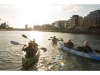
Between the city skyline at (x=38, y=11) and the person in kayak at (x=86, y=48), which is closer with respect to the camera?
the city skyline at (x=38, y=11)

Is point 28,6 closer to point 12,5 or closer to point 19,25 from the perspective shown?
point 12,5

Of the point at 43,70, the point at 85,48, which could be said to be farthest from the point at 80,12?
the point at 43,70

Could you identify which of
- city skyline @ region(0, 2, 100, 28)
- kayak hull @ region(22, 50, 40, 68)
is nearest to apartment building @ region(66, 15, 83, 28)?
city skyline @ region(0, 2, 100, 28)

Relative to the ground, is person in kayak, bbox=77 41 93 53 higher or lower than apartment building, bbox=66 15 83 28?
lower

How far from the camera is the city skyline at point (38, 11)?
8.72m

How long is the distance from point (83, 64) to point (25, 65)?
10.6 feet

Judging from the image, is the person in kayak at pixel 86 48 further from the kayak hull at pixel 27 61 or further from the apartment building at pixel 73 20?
the kayak hull at pixel 27 61

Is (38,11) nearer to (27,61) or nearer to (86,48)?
(27,61)

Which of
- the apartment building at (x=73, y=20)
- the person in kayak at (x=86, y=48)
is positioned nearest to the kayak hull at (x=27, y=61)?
the person in kayak at (x=86, y=48)

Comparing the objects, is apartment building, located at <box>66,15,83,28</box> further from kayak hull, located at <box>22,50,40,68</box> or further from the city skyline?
kayak hull, located at <box>22,50,40,68</box>

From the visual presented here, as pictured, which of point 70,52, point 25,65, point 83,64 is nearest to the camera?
point 25,65

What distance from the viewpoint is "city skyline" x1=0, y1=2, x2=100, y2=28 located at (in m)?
8.72

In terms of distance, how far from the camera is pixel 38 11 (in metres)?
9.22
